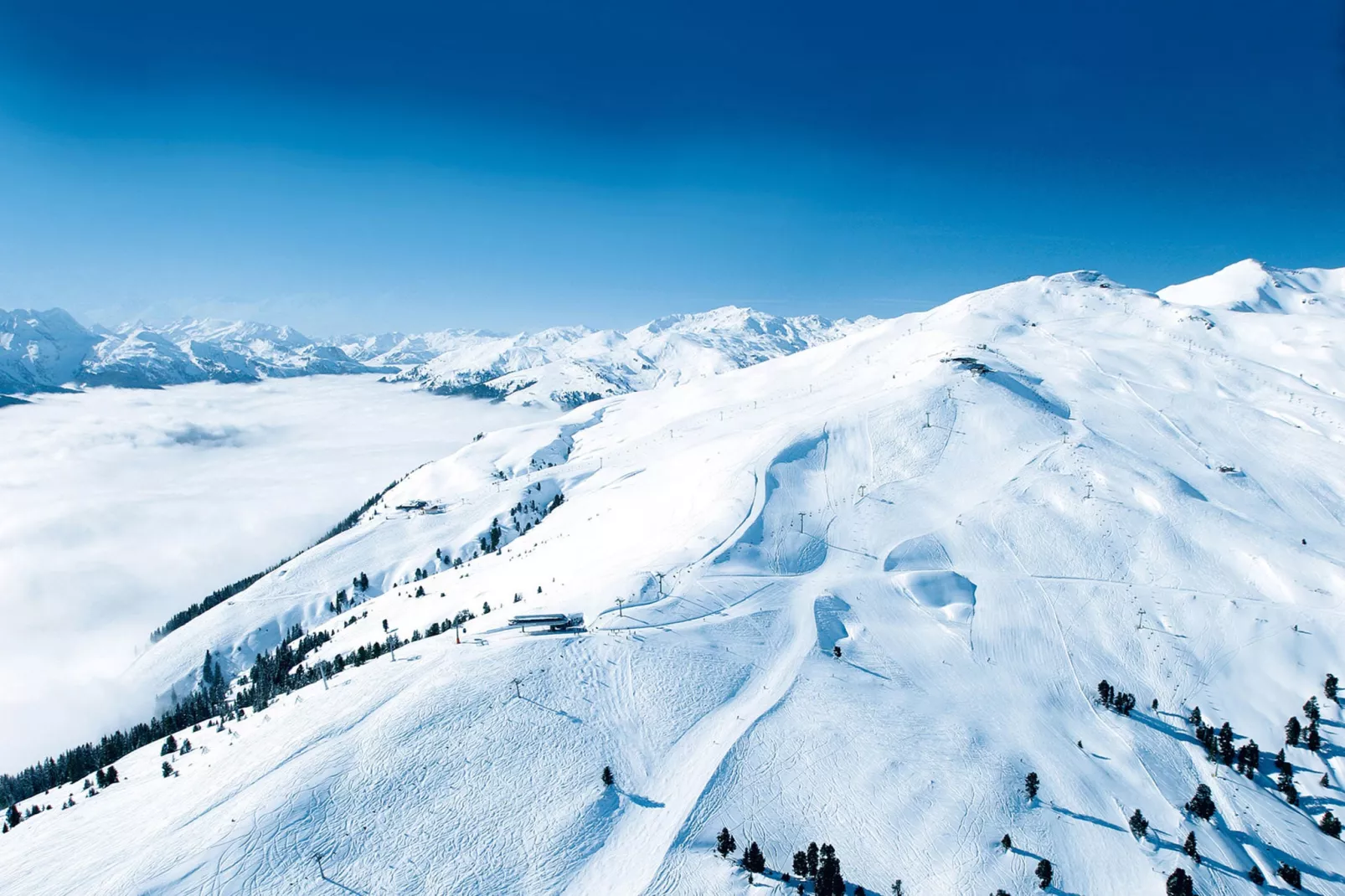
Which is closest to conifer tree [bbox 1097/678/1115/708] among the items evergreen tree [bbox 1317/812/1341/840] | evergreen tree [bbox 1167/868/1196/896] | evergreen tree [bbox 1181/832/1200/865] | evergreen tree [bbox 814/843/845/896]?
evergreen tree [bbox 1317/812/1341/840]

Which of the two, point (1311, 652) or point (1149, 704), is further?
point (1311, 652)

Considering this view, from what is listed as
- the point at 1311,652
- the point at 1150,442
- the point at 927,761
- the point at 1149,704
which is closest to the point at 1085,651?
the point at 1149,704

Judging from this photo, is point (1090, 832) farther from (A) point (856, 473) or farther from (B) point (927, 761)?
(A) point (856, 473)

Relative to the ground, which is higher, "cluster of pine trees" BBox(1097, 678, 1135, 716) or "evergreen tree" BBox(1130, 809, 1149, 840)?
"cluster of pine trees" BBox(1097, 678, 1135, 716)

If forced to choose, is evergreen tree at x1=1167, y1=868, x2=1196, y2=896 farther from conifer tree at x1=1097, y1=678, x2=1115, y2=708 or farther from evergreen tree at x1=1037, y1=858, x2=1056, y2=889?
conifer tree at x1=1097, y1=678, x2=1115, y2=708

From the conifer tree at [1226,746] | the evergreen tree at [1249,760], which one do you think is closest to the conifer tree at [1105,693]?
the conifer tree at [1226,746]

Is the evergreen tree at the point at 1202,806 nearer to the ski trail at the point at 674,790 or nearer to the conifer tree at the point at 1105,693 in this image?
the conifer tree at the point at 1105,693
